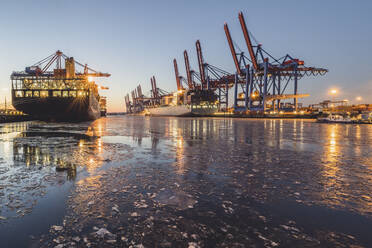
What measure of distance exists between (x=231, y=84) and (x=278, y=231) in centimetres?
8185

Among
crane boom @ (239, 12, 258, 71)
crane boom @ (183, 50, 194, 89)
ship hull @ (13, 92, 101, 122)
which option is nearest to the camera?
ship hull @ (13, 92, 101, 122)

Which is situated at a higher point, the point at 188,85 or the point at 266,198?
the point at 188,85

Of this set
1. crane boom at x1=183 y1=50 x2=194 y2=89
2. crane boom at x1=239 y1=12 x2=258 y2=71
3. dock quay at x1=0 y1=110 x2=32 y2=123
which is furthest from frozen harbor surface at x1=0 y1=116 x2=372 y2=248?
crane boom at x1=183 y1=50 x2=194 y2=89

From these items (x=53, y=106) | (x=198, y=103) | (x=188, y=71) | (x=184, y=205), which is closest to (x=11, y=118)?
(x=53, y=106)

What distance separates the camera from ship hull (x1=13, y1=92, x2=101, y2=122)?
121 feet

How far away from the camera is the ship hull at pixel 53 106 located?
121 ft

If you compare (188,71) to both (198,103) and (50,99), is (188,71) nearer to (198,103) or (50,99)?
(198,103)

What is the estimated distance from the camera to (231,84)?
8094 centimetres

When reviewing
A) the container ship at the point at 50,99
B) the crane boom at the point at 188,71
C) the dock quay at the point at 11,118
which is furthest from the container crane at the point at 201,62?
the dock quay at the point at 11,118

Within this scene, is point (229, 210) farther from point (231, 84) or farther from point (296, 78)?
point (231, 84)

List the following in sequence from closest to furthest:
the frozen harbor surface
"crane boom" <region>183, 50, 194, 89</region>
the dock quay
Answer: the frozen harbor surface, the dock quay, "crane boom" <region>183, 50, 194, 89</region>

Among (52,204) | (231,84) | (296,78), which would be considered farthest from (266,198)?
(231,84)

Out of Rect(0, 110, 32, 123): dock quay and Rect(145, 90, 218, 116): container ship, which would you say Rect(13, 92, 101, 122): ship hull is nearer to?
Rect(0, 110, 32, 123): dock quay

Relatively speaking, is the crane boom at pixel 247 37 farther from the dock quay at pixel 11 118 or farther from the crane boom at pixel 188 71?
the dock quay at pixel 11 118
